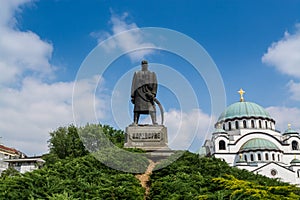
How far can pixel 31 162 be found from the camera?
52.8m

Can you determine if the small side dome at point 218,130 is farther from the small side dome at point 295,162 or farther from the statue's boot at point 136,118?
the statue's boot at point 136,118

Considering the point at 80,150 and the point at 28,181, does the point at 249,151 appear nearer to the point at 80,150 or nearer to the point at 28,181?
the point at 80,150

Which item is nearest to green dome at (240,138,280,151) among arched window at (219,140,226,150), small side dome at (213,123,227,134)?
arched window at (219,140,226,150)

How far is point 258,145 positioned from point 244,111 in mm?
8959

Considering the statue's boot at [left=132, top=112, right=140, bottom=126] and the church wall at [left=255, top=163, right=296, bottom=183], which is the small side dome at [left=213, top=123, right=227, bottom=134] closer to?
the church wall at [left=255, top=163, right=296, bottom=183]

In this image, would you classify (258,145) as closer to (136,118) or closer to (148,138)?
(136,118)

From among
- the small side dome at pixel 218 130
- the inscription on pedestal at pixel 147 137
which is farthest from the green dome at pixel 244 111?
the inscription on pedestal at pixel 147 137

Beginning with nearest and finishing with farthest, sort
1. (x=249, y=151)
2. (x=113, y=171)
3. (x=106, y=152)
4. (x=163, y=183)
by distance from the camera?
(x=163, y=183) → (x=113, y=171) → (x=106, y=152) → (x=249, y=151)

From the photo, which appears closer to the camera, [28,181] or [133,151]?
[28,181]

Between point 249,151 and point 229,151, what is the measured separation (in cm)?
387

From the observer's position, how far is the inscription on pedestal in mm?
16469

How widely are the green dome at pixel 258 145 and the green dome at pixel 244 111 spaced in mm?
6547

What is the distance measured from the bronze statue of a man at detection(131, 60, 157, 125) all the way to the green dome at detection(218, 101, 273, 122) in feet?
121

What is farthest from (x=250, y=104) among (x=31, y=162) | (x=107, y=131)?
→ (x=31, y=162)
